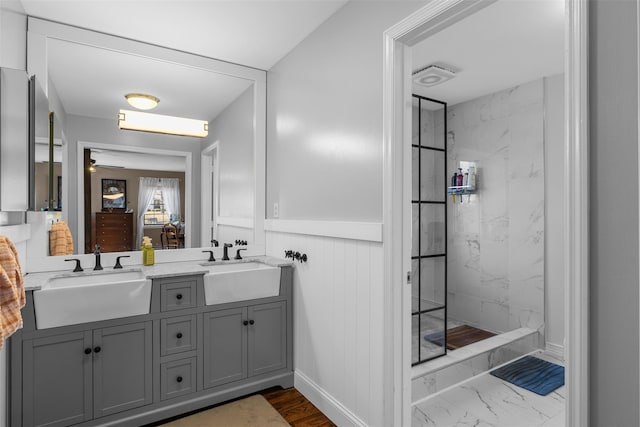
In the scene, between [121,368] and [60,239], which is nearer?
[121,368]

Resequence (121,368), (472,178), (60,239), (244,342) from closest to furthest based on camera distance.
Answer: (121,368) < (60,239) < (244,342) < (472,178)

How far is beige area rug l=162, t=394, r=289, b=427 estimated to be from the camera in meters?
2.12

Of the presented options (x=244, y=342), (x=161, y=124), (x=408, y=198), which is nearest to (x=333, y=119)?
(x=408, y=198)

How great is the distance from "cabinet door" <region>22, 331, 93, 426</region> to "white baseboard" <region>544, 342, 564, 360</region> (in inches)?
135

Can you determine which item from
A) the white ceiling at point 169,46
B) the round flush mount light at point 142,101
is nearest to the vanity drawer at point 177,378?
the white ceiling at point 169,46

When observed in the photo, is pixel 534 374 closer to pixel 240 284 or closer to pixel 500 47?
pixel 240 284

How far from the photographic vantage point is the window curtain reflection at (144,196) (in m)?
2.53

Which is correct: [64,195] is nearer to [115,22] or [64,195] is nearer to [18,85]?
[18,85]

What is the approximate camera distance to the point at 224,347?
2334 millimetres

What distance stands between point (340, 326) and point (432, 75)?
85.5 inches

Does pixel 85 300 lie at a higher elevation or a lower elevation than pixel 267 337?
higher

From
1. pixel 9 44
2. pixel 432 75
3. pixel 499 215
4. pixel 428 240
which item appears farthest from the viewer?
pixel 499 215

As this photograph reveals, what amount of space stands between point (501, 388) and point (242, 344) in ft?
6.08

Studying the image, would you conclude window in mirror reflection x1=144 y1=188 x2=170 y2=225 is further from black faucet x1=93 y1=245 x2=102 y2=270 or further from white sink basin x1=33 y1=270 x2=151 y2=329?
white sink basin x1=33 y1=270 x2=151 y2=329
